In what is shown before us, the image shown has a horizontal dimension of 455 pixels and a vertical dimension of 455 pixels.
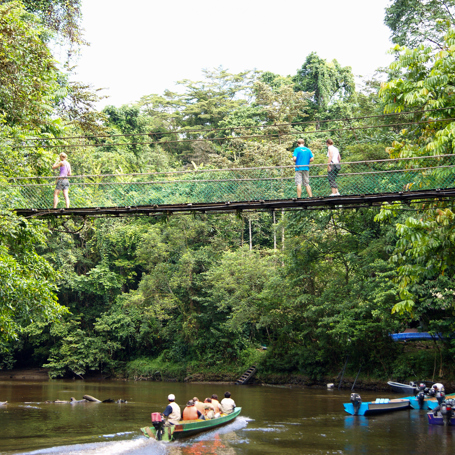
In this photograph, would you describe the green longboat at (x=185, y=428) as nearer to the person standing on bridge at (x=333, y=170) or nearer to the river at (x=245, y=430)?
the river at (x=245, y=430)

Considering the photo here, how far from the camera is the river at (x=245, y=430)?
9711mm

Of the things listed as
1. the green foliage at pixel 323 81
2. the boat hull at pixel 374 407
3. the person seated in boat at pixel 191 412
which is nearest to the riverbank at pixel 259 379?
the boat hull at pixel 374 407

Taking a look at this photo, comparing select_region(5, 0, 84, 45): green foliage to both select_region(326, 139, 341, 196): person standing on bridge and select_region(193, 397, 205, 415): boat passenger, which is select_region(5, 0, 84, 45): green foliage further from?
select_region(193, 397, 205, 415): boat passenger

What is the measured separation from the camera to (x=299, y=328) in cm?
2234

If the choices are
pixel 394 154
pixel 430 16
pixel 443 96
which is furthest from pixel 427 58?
pixel 430 16

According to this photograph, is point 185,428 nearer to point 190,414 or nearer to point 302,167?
point 190,414

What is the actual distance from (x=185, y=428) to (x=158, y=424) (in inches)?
30.5

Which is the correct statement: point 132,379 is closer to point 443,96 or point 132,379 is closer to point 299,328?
point 299,328

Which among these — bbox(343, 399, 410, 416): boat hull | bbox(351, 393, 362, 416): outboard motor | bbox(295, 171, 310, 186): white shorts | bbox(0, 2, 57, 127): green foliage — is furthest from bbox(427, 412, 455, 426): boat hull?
bbox(0, 2, 57, 127): green foliage

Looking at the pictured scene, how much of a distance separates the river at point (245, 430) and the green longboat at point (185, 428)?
0.46ft

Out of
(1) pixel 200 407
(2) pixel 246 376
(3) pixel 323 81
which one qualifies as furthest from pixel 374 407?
(3) pixel 323 81

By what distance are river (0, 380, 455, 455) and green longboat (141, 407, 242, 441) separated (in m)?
0.14

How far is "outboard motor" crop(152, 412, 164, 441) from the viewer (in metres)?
9.93

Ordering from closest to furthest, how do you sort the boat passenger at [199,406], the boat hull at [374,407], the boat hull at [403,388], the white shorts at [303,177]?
the white shorts at [303,177] < the boat passenger at [199,406] < the boat hull at [374,407] < the boat hull at [403,388]
